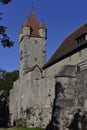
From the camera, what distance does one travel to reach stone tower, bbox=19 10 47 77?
48.8m

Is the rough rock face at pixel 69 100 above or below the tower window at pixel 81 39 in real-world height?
below

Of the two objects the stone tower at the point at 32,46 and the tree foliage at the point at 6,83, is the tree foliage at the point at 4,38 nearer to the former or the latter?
the stone tower at the point at 32,46

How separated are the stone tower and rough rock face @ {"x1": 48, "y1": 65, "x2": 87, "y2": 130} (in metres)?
15.0

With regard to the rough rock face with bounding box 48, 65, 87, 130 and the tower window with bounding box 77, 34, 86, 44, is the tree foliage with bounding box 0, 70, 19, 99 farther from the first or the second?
the rough rock face with bounding box 48, 65, 87, 130

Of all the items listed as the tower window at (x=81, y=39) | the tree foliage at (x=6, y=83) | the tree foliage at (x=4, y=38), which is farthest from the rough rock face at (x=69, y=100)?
the tree foliage at (x=6, y=83)

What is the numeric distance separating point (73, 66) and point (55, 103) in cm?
486

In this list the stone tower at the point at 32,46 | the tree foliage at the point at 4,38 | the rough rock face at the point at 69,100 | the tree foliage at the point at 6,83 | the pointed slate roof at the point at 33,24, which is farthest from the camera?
the tree foliage at the point at 6,83

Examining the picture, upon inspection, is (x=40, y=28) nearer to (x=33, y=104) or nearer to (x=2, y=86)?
(x=33, y=104)

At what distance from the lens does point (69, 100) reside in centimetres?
3153

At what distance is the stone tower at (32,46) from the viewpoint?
48.8m

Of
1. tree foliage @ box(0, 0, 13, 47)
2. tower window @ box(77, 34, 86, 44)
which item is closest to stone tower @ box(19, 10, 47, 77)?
tower window @ box(77, 34, 86, 44)

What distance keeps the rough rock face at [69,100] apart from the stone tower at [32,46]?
15026 millimetres

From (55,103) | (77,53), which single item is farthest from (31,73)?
(55,103)

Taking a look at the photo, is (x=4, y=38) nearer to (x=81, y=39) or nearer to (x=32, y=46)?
(x=81, y=39)
